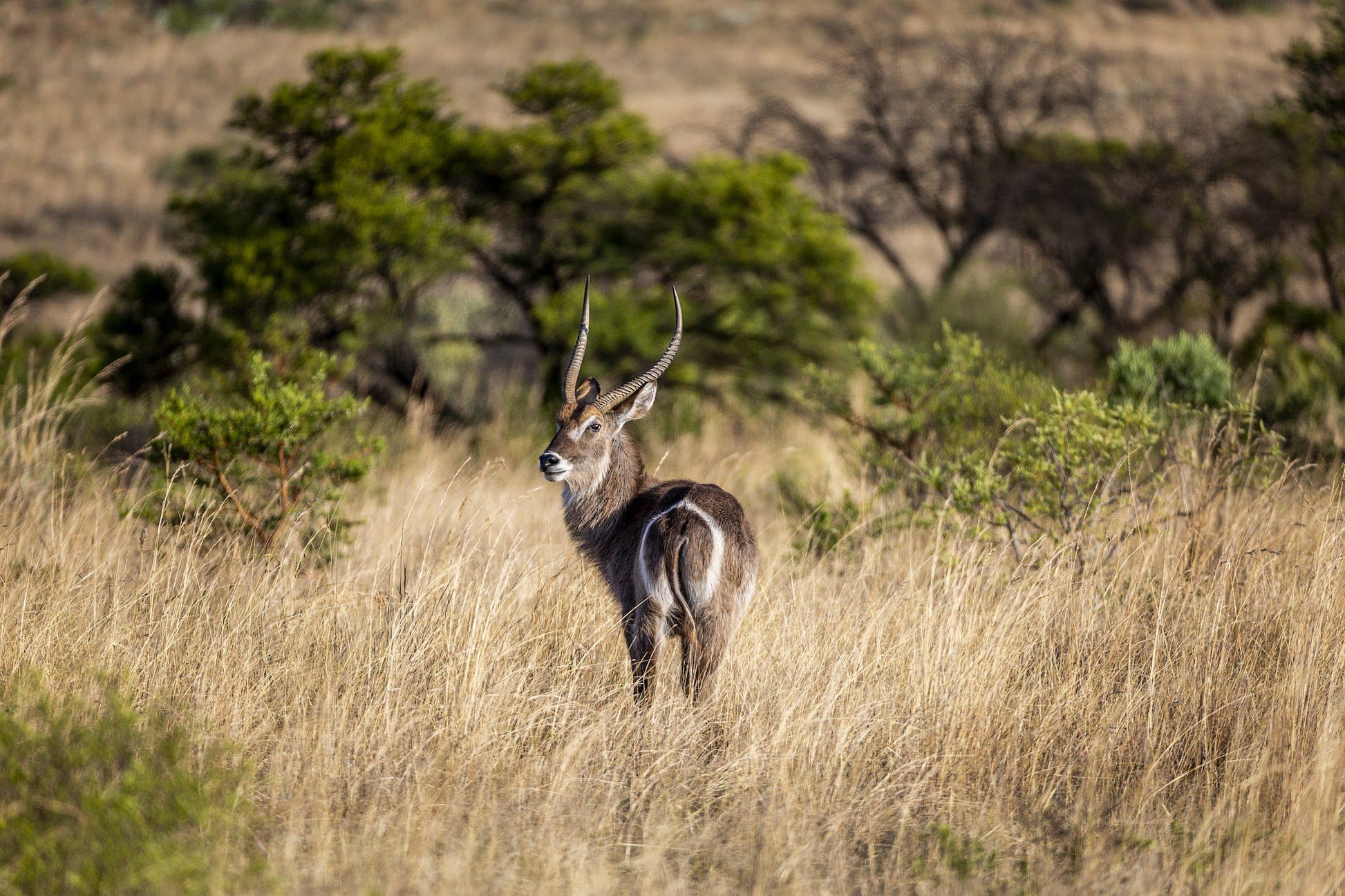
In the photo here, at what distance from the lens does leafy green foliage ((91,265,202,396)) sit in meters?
10.3

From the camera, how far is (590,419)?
5.63 meters

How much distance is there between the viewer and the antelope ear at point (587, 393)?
583cm

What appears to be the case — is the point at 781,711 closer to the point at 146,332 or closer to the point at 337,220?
the point at 337,220

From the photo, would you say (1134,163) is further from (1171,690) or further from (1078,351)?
(1171,690)

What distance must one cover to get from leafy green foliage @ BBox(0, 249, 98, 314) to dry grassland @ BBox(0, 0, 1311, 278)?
14871 millimetres

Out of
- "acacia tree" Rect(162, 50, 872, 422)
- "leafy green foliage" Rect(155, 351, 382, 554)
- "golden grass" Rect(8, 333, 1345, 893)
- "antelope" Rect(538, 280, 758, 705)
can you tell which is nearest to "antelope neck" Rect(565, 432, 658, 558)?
"antelope" Rect(538, 280, 758, 705)

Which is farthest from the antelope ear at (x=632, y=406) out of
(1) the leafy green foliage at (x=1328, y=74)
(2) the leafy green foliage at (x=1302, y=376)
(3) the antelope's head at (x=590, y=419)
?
(1) the leafy green foliage at (x=1328, y=74)

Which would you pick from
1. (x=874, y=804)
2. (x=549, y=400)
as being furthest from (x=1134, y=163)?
(x=874, y=804)

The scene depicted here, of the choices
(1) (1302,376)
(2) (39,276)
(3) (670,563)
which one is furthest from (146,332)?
(1) (1302,376)

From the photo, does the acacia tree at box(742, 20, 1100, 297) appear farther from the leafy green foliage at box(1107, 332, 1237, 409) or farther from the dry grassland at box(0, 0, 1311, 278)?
the dry grassland at box(0, 0, 1311, 278)

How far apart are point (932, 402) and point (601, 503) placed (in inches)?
119

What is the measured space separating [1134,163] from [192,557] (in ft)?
44.1

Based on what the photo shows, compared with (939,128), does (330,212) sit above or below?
below

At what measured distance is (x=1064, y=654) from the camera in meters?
5.19
